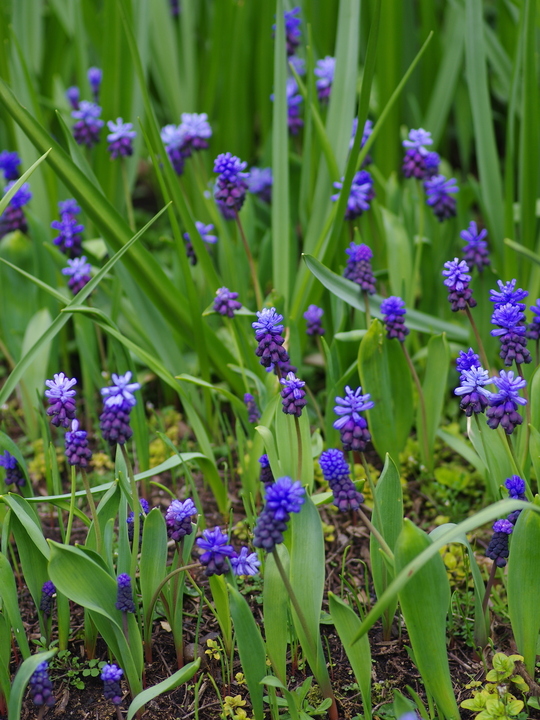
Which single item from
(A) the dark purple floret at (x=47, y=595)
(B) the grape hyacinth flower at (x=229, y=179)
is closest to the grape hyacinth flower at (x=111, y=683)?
(A) the dark purple floret at (x=47, y=595)

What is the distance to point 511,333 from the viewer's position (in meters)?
2.22

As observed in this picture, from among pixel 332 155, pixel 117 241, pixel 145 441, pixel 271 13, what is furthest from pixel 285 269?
pixel 271 13

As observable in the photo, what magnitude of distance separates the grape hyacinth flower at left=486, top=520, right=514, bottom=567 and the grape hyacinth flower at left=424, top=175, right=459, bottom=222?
173cm

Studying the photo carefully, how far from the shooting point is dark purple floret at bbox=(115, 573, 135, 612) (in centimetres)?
203

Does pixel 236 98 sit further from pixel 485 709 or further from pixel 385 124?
pixel 485 709

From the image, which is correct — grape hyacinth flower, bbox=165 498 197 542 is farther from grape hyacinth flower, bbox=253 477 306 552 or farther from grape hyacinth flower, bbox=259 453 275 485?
grape hyacinth flower, bbox=253 477 306 552

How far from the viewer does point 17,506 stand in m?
2.13

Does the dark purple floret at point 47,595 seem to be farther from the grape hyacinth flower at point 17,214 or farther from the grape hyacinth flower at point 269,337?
the grape hyacinth flower at point 17,214

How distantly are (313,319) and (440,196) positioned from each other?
2.93ft

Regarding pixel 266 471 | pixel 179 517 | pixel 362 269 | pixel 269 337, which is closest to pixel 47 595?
pixel 179 517

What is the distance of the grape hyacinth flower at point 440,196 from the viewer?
336 centimetres

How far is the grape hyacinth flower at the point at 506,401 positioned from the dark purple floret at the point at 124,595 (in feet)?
3.69

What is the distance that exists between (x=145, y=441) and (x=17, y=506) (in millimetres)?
893

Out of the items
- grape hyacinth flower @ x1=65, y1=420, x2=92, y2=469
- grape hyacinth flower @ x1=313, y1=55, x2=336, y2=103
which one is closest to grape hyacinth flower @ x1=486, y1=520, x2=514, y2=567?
grape hyacinth flower @ x1=65, y1=420, x2=92, y2=469
